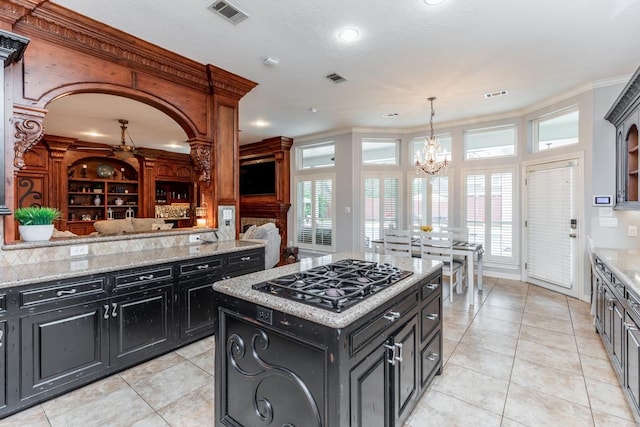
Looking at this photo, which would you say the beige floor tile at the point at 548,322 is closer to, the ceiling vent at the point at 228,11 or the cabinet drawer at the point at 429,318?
the cabinet drawer at the point at 429,318

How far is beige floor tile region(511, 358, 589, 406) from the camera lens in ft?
7.06

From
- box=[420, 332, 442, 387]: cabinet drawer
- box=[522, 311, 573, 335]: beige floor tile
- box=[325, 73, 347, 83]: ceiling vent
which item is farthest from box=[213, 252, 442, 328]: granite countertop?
box=[325, 73, 347, 83]: ceiling vent

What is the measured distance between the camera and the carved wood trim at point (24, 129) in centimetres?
231

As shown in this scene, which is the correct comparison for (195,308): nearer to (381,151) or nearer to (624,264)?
(624,264)


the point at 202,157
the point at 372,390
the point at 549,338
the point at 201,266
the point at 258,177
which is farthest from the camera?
the point at 258,177

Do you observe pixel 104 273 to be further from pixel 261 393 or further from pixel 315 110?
pixel 315 110

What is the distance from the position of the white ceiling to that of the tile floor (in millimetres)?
2924

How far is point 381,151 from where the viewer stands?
653 cm

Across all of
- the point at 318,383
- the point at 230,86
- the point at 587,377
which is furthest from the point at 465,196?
the point at 318,383

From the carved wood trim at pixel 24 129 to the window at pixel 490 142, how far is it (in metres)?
6.02

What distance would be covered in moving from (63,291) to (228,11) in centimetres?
246

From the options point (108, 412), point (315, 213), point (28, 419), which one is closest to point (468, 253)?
point (315, 213)

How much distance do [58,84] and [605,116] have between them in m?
5.83

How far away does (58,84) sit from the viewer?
2.53m
